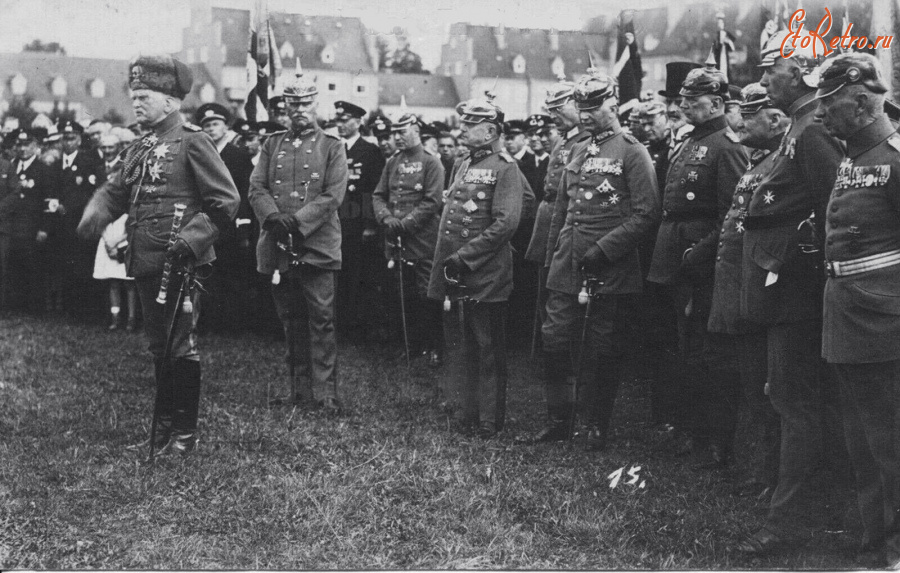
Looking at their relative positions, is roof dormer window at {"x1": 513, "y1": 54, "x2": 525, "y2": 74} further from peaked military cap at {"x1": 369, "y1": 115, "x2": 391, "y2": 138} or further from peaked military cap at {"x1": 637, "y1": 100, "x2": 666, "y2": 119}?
peaked military cap at {"x1": 369, "y1": 115, "x2": 391, "y2": 138}

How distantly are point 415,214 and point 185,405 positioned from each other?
3836mm

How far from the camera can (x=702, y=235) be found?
589cm

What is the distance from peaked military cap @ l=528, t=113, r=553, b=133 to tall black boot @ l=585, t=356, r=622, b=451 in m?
4.74

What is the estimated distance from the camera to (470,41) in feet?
20.6

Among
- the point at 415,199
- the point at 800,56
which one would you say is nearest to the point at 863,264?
the point at 800,56

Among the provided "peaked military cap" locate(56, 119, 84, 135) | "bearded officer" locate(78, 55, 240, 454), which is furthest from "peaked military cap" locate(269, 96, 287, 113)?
"bearded officer" locate(78, 55, 240, 454)

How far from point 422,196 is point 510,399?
8.72 ft

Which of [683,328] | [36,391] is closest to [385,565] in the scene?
[683,328]

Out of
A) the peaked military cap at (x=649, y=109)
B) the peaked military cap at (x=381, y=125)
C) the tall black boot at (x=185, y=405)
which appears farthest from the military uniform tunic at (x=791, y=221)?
the peaked military cap at (x=381, y=125)

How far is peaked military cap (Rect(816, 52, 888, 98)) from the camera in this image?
12.8 feet

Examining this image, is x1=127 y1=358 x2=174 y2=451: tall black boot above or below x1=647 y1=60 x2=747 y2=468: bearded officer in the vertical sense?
below

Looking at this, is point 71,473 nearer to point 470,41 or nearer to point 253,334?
point 470,41

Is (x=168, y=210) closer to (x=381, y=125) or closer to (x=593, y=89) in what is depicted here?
(x=593, y=89)

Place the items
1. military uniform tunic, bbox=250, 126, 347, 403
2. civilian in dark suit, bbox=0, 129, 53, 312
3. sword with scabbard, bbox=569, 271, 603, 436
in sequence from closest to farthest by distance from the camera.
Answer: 1. sword with scabbard, bbox=569, 271, 603, 436
2. military uniform tunic, bbox=250, 126, 347, 403
3. civilian in dark suit, bbox=0, 129, 53, 312
